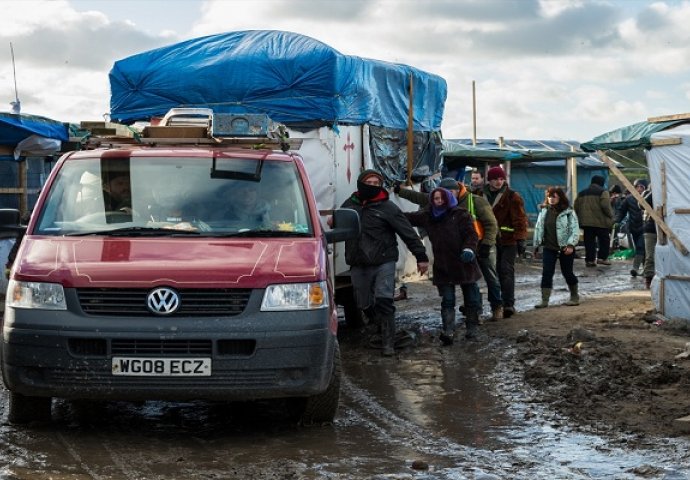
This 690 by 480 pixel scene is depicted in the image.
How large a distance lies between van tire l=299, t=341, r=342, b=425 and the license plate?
1.04 m

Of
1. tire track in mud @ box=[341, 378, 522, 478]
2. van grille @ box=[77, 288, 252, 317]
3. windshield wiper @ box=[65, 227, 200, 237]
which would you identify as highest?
windshield wiper @ box=[65, 227, 200, 237]

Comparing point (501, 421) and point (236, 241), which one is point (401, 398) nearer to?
point (501, 421)

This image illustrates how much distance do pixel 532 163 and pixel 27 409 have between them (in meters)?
32.1

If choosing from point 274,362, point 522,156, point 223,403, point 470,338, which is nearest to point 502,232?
point 470,338

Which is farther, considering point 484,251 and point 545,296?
point 545,296

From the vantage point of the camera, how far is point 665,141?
13469 millimetres

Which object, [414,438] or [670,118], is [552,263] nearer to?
[670,118]

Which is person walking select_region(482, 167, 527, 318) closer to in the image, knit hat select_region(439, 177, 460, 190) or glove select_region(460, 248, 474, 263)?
knit hat select_region(439, 177, 460, 190)

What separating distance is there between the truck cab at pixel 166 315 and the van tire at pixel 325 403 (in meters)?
0.01

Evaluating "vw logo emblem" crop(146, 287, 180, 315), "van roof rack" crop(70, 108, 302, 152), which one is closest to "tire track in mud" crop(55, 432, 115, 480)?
"vw logo emblem" crop(146, 287, 180, 315)

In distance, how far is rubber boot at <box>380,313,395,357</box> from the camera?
11.5 meters

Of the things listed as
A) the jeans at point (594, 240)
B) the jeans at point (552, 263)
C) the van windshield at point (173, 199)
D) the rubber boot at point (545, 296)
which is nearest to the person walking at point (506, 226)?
the jeans at point (552, 263)

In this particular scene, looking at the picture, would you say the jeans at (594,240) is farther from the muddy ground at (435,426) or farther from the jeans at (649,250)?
the muddy ground at (435,426)

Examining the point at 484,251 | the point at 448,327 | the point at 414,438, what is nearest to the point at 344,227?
the point at 414,438
